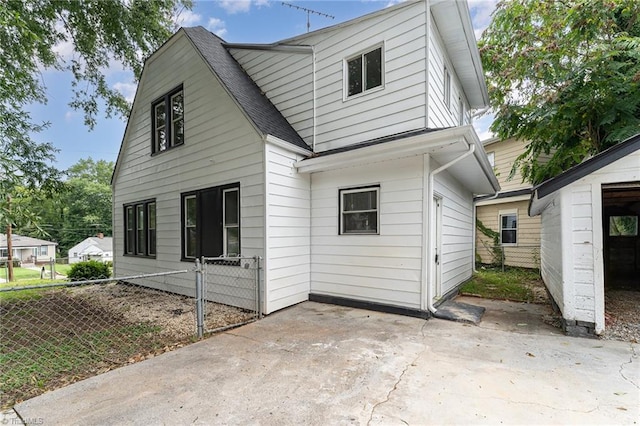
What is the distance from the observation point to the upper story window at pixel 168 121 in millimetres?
7312

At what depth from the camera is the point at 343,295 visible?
5547mm

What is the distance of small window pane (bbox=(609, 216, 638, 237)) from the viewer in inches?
345

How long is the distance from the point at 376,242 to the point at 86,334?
4850mm

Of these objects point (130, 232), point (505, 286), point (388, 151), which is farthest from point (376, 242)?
point (130, 232)

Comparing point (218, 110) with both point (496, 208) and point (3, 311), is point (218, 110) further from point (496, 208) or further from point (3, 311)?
point (496, 208)

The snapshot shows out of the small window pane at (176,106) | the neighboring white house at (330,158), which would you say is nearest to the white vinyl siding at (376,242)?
the neighboring white house at (330,158)

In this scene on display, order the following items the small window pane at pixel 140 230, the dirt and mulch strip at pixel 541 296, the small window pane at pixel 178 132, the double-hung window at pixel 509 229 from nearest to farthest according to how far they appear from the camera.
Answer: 1. the dirt and mulch strip at pixel 541 296
2. the small window pane at pixel 178 132
3. the small window pane at pixel 140 230
4. the double-hung window at pixel 509 229

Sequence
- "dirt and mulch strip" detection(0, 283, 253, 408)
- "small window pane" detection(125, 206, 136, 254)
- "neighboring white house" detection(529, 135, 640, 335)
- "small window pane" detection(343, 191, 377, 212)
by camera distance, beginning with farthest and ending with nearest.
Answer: "small window pane" detection(125, 206, 136, 254), "small window pane" detection(343, 191, 377, 212), "neighboring white house" detection(529, 135, 640, 335), "dirt and mulch strip" detection(0, 283, 253, 408)

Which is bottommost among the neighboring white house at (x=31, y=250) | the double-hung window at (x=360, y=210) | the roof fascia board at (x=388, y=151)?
the neighboring white house at (x=31, y=250)

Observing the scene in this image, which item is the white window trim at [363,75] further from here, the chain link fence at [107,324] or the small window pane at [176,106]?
the small window pane at [176,106]

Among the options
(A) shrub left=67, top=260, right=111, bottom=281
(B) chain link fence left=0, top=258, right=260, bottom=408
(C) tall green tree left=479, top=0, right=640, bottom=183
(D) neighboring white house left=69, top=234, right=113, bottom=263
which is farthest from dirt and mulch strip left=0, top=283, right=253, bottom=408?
(D) neighboring white house left=69, top=234, right=113, bottom=263

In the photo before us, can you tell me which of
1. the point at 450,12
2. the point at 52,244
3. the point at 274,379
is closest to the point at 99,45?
the point at 450,12

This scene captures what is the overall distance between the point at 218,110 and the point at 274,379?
205 inches

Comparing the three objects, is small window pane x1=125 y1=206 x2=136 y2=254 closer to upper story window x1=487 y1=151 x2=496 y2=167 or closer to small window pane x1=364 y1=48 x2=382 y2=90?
small window pane x1=364 y1=48 x2=382 y2=90
